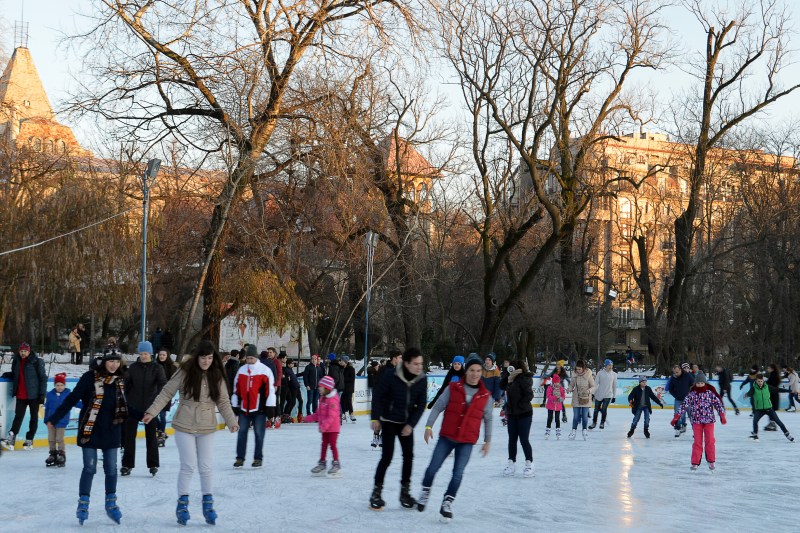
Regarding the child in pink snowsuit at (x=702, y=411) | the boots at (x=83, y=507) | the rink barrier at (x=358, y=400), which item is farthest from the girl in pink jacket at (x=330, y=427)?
the child in pink snowsuit at (x=702, y=411)

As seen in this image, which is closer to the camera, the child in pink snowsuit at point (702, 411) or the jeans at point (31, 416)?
the child in pink snowsuit at point (702, 411)

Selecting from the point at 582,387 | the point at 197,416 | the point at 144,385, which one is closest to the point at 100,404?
the point at 197,416

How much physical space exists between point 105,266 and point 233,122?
6010 millimetres

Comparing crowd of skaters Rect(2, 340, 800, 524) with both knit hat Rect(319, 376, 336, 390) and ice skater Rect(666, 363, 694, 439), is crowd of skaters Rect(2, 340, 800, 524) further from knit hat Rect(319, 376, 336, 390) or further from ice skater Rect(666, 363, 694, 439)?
ice skater Rect(666, 363, 694, 439)

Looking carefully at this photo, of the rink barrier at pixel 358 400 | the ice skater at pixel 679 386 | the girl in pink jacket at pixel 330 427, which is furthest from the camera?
the ice skater at pixel 679 386

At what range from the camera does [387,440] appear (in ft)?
30.7

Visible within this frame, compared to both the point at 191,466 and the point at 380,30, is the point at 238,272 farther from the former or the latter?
the point at 191,466

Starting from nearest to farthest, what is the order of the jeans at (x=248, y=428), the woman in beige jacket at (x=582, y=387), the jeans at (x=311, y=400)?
the jeans at (x=248, y=428) < the woman in beige jacket at (x=582, y=387) < the jeans at (x=311, y=400)

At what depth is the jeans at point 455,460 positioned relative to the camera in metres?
8.67

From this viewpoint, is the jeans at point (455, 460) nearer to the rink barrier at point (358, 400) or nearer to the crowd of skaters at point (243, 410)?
the crowd of skaters at point (243, 410)

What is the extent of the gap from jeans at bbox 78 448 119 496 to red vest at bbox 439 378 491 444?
2.86m

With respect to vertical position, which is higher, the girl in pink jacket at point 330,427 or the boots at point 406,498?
the girl in pink jacket at point 330,427

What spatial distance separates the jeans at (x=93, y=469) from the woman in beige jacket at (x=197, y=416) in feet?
1.52

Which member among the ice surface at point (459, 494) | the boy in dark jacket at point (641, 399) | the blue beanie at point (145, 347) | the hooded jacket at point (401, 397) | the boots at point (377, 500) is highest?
the blue beanie at point (145, 347)
